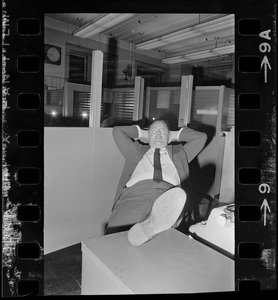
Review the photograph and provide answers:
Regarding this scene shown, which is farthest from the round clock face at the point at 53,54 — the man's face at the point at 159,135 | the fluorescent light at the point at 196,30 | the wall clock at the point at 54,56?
the man's face at the point at 159,135

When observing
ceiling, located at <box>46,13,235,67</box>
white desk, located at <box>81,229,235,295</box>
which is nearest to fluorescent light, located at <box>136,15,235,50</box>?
ceiling, located at <box>46,13,235,67</box>

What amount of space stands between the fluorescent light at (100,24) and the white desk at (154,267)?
2430mm

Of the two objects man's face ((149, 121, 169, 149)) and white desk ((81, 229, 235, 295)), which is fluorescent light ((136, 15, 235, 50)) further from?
white desk ((81, 229, 235, 295))

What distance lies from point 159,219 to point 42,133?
62 centimetres

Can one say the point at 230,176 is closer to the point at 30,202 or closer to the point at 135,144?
the point at 135,144

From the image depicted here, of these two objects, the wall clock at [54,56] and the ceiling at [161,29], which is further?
the wall clock at [54,56]

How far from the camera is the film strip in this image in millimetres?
1155

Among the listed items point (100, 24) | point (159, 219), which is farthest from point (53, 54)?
point (159, 219)

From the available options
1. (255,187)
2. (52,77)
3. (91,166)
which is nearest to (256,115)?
(255,187)

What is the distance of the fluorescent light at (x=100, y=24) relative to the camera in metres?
2.99

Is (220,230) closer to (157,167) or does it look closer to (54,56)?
(157,167)

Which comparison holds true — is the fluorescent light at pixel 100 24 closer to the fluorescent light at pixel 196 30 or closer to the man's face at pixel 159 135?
the fluorescent light at pixel 196 30

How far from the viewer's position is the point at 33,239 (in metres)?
1.21

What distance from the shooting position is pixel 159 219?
112 centimetres
